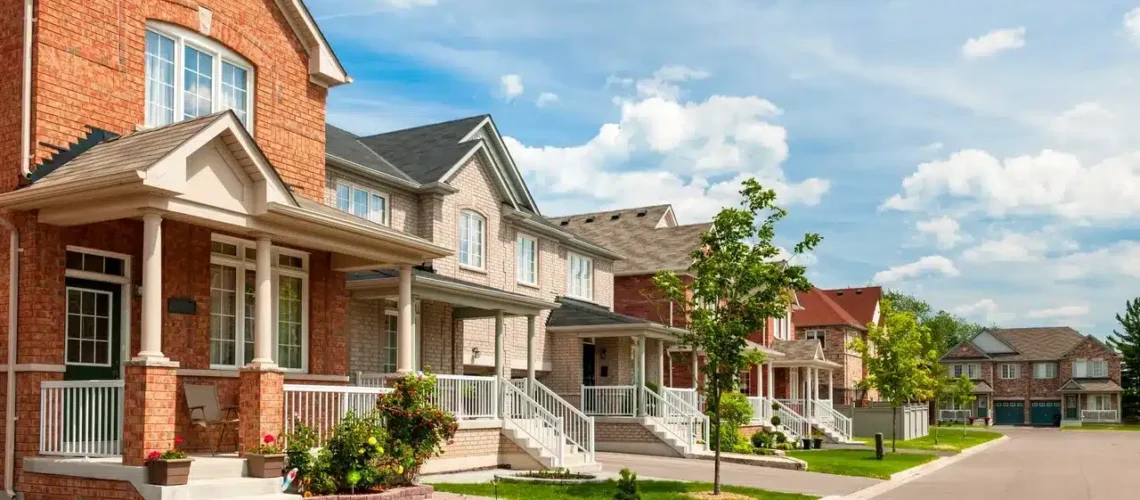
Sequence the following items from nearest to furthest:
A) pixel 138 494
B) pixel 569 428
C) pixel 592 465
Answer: pixel 138 494
pixel 592 465
pixel 569 428

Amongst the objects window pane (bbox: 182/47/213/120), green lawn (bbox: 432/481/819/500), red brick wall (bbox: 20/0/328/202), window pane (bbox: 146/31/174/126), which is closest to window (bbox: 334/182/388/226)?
red brick wall (bbox: 20/0/328/202)

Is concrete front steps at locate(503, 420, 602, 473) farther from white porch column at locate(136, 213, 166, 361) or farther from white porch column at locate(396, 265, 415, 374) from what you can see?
white porch column at locate(136, 213, 166, 361)

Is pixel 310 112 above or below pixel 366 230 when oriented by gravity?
above

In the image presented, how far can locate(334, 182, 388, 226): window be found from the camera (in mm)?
23172

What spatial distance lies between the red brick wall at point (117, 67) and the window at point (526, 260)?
12241 millimetres

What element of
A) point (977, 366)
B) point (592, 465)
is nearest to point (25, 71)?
point (592, 465)

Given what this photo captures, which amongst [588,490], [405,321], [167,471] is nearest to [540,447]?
[588,490]

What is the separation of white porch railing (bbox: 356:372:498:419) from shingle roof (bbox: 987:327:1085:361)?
86.9 metres

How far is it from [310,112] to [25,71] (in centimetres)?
537

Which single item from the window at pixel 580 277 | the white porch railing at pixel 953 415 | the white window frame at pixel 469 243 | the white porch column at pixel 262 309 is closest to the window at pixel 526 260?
the white window frame at pixel 469 243

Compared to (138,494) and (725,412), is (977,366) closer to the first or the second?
(725,412)

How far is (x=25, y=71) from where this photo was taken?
44.2 ft

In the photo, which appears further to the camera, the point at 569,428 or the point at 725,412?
the point at 725,412

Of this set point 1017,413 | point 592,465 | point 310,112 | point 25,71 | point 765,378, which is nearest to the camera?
point 25,71
